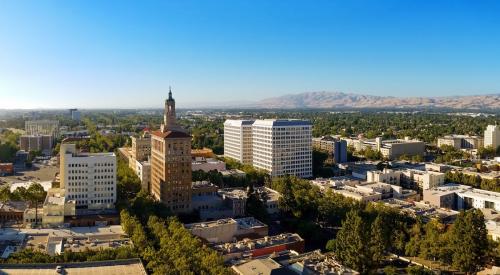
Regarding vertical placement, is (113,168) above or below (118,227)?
above

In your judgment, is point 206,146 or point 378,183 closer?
point 378,183

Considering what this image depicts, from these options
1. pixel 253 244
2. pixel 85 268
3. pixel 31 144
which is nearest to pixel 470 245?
pixel 253 244

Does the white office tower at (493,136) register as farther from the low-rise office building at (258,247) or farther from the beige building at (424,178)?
the low-rise office building at (258,247)

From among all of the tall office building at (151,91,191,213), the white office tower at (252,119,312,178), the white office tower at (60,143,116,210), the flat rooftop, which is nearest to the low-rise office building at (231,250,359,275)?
the flat rooftop

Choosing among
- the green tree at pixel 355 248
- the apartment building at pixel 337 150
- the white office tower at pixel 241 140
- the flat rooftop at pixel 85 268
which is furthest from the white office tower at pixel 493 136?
the flat rooftop at pixel 85 268

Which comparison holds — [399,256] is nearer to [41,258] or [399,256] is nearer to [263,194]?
[263,194]

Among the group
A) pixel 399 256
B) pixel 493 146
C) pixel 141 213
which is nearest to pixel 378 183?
pixel 399 256

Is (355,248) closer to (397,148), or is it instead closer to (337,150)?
(337,150)
